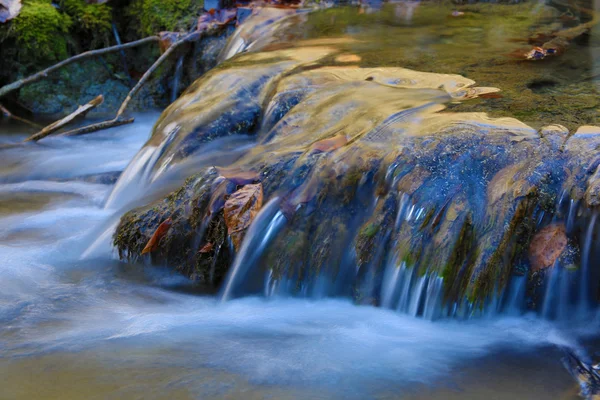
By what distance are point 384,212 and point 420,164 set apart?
251 millimetres

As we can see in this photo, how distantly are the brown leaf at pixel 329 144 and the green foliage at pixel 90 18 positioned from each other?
14.5ft

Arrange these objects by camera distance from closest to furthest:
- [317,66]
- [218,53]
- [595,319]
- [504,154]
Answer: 1. [595,319]
2. [504,154]
3. [317,66]
4. [218,53]

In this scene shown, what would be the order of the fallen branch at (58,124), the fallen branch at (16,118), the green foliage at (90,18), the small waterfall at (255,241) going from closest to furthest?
the small waterfall at (255,241) < the fallen branch at (58,124) < the fallen branch at (16,118) < the green foliage at (90,18)

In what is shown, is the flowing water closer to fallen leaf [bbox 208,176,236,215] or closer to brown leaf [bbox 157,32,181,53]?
fallen leaf [bbox 208,176,236,215]

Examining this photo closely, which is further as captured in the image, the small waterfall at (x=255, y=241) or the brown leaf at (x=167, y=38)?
the brown leaf at (x=167, y=38)

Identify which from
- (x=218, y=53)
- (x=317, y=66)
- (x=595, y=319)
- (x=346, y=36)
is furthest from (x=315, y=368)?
(x=218, y=53)

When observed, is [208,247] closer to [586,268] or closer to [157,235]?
[157,235]

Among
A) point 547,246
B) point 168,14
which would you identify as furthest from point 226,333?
point 168,14

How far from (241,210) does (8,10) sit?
178 inches

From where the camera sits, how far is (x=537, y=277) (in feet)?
8.61

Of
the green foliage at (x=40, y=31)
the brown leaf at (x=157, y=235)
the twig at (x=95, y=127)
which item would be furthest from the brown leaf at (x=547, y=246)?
→ the green foliage at (x=40, y=31)

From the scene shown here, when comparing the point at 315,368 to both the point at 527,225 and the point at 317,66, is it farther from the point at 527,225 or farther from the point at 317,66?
the point at 317,66

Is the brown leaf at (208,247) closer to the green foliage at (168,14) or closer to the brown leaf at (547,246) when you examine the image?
the brown leaf at (547,246)

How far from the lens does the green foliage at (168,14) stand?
657cm
